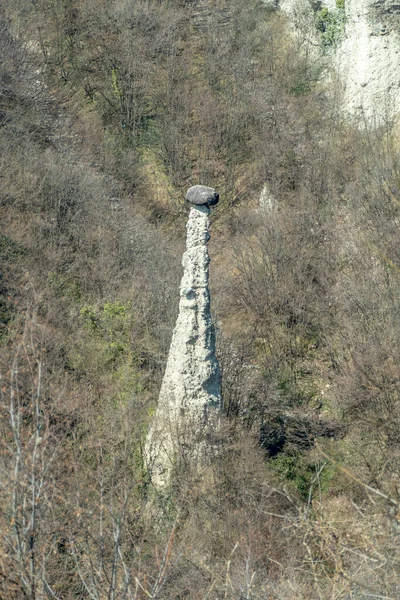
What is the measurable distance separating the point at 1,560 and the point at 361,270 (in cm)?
1298

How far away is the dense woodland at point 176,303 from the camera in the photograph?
8.44 m

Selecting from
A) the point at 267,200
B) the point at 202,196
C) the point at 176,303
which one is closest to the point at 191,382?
the point at 202,196

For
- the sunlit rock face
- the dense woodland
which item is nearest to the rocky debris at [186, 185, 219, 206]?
the dense woodland

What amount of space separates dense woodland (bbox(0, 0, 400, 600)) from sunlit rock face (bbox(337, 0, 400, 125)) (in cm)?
96

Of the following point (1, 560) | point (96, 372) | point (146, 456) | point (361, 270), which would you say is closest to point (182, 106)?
point (361, 270)

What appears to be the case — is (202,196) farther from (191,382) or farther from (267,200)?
(267,200)

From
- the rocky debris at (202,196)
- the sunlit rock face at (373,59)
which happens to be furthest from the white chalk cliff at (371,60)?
the rocky debris at (202,196)

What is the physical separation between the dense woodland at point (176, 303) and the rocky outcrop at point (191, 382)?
15.1 inches

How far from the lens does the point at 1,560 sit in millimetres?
6570

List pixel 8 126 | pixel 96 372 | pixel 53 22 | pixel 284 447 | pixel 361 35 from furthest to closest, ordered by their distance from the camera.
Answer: pixel 53 22 < pixel 361 35 < pixel 8 126 < pixel 96 372 < pixel 284 447

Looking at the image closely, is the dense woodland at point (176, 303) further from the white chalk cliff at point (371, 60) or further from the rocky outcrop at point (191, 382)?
the white chalk cliff at point (371, 60)

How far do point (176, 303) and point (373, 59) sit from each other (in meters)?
12.6

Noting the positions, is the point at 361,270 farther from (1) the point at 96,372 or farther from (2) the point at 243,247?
(1) the point at 96,372

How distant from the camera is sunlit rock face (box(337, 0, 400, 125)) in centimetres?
2380
